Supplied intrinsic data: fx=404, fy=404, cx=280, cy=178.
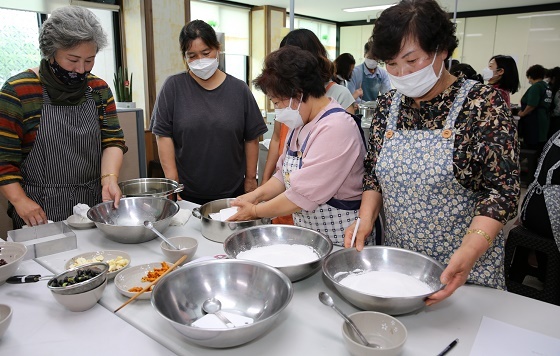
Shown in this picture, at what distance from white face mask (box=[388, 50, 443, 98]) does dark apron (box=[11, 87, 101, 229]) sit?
1.42 metres

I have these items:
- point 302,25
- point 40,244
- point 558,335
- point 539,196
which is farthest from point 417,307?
point 302,25

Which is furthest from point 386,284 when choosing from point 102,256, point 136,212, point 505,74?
point 505,74

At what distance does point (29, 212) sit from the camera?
1682 mm

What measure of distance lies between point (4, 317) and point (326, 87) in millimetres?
1999

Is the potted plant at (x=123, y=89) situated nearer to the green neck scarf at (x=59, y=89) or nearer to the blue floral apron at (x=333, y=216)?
the green neck scarf at (x=59, y=89)

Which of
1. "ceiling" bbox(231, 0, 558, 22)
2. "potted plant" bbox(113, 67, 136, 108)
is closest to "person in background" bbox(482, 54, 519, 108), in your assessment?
"ceiling" bbox(231, 0, 558, 22)

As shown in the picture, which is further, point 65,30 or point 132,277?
point 65,30

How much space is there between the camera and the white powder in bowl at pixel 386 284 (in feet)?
3.83

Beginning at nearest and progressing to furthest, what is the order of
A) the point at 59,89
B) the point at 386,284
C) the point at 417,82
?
the point at 386,284 → the point at 417,82 → the point at 59,89

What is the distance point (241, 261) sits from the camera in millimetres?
1233

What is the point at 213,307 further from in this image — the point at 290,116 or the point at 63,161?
the point at 63,161

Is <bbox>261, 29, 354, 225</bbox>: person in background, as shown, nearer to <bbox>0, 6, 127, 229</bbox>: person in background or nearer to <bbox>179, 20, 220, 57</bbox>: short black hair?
<bbox>179, 20, 220, 57</bbox>: short black hair

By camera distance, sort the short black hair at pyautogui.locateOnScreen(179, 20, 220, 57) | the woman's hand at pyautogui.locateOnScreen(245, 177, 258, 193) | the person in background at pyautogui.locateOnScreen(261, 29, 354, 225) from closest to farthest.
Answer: the person in background at pyautogui.locateOnScreen(261, 29, 354, 225), the short black hair at pyautogui.locateOnScreen(179, 20, 220, 57), the woman's hand at pyautogui.locateOnScreen(245, 177, 258, 193)

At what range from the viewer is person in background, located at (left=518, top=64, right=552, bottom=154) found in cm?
618
